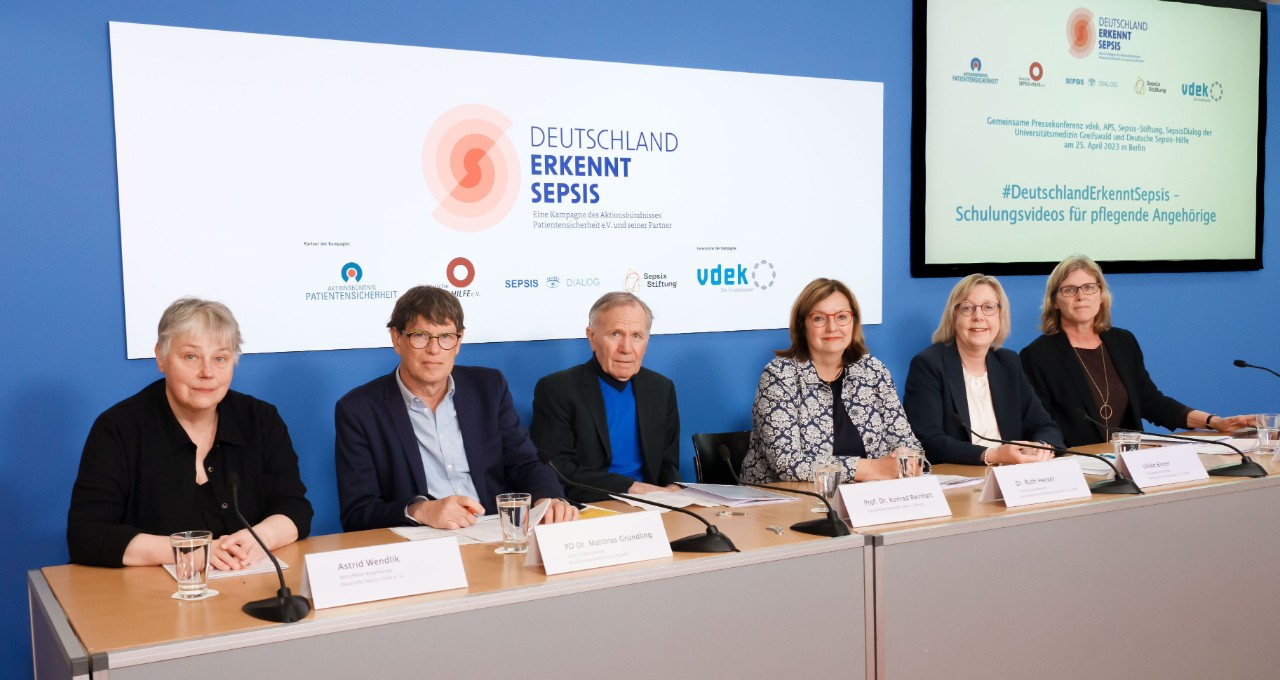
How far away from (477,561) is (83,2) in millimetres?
1964

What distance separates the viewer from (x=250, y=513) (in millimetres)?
2467

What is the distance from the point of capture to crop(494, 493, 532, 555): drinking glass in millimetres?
2143

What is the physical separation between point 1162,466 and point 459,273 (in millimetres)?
2094

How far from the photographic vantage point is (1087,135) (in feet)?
15.9

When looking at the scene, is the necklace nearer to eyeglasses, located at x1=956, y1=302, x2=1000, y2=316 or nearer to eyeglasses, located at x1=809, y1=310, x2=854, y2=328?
eyeglasses, located at x1=956, y1=302, x2=1000, y2=316

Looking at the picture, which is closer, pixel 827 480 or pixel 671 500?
pixel 827 480

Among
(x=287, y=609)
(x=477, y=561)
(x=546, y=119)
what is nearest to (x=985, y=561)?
(x=477, y=561)

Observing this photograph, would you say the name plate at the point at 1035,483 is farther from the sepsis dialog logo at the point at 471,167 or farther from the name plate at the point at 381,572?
the sepsis dialog logo at the point at 471,167

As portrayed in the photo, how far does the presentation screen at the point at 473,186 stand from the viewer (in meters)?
3.10

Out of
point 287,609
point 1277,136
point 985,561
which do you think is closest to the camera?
point 287,609

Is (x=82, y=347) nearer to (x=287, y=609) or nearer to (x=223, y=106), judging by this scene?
(x=223, y=106)

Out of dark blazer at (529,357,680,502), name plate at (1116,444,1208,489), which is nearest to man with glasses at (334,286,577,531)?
dark blazer at (529,357,680,502)

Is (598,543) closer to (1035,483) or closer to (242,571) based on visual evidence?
(242,571)

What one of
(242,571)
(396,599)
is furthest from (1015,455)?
(242,571)
